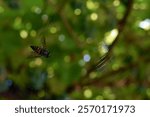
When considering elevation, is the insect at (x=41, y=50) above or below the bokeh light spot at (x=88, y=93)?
below

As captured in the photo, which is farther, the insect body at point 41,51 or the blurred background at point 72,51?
the blurred background at point 72,51

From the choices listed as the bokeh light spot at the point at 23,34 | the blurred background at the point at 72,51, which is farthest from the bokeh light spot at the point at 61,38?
the bokeh light spot at the point at 23,34

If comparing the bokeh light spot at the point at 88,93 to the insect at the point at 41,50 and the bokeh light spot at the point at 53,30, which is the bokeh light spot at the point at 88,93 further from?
the insect at the point at 41,50

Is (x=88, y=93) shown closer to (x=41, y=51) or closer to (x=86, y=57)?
(x=86, y=57)

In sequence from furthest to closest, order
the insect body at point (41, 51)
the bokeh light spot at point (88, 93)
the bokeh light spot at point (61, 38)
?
the bokeh light spot at point (88, 93) < the bokeh light spot at point (61, 38) < the insect body at point (41, 51)

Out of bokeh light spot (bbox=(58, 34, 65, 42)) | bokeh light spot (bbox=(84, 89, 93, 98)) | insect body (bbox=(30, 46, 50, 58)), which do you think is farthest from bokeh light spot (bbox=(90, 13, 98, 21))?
insect body (bbox=(30, 46, 50, 58))

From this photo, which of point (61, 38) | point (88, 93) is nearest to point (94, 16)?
point (61, 38)

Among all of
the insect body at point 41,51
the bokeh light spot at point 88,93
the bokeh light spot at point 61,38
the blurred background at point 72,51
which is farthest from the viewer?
the bokeh light spot at point 88,93

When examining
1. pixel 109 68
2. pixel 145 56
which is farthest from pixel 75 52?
pixel 145 56

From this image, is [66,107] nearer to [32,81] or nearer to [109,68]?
[32,81]
